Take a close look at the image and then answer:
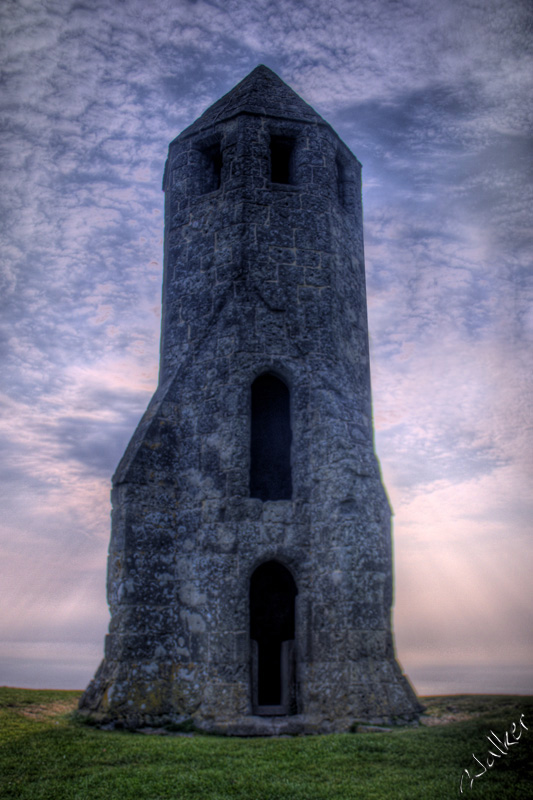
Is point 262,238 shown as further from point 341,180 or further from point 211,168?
point 341,180

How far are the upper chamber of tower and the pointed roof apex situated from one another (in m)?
0.03

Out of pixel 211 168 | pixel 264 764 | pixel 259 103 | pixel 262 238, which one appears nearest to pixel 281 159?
pixel 259 103

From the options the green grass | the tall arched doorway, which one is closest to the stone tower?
the tall arched doorway

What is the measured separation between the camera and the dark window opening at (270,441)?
1154 centimetres

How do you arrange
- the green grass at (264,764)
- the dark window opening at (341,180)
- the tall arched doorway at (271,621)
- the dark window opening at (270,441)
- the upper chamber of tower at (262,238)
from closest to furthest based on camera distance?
the green grass at (264,764), the upper chamber of tower at (262,238), the tall arched doorway at (271,621), the dark window opening at (270,441), the dark window opening at (341,180)

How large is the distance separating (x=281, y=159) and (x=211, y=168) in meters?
1.40

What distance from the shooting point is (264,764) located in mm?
6699

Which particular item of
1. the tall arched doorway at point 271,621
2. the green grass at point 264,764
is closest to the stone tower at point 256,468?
the tall arched doorway at point 271,621

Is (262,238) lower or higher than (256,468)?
higher

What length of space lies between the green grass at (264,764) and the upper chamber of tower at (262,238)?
17.6 feet

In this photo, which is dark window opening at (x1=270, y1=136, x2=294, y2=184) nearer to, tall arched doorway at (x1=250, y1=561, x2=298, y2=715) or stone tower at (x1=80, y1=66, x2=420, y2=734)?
Answer: stone tower at (x1=80, y1=66, x2=420, y2=734)

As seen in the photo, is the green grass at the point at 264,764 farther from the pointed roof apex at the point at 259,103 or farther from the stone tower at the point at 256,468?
the pointed roof apex at the point at 259,103

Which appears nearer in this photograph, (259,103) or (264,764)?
(264,764)

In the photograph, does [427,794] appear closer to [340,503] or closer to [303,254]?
[340,503]
